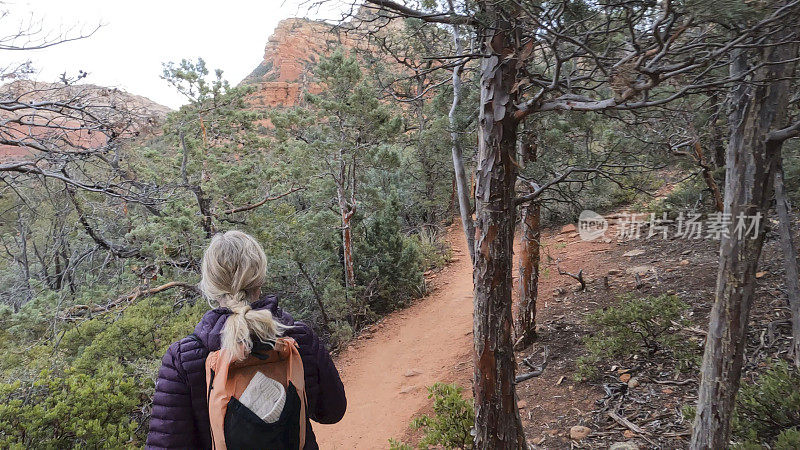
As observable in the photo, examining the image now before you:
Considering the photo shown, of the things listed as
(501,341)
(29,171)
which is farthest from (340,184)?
(501,341)

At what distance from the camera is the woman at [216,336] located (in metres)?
1.55

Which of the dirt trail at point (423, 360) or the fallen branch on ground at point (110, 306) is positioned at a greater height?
the fallen branch on ground at point (110, 306)

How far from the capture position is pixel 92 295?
641 cm

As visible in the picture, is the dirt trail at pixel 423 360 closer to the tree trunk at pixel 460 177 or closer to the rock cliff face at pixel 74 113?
the tree trunk at pixel 460 177

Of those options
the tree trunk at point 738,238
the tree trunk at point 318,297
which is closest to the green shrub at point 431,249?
the tree trunk at point 318,297

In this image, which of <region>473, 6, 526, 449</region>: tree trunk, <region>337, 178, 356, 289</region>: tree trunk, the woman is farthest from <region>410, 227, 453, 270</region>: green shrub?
the woman

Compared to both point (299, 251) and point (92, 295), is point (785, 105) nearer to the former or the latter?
point (299, 251)

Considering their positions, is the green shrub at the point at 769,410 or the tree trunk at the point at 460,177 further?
the tree trunk at the point at 460,177

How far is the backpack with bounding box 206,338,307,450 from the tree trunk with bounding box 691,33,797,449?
9.75 ft

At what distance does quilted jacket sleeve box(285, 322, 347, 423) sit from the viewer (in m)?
1.78

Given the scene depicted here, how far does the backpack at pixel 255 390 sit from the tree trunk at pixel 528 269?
4.89 meters

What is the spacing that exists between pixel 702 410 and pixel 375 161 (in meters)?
7.24

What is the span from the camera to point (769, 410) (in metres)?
3.45

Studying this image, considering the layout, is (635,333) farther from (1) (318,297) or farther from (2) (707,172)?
(1) (318,297)
